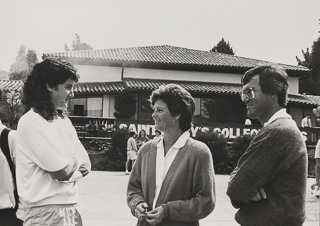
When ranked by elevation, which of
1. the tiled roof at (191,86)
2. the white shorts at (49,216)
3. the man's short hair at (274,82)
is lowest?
the white shorts at (49,216)

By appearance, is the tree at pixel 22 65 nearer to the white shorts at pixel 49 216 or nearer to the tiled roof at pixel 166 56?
the tiled roof at pixel 166 56

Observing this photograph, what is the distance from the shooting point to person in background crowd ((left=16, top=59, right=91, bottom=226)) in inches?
108

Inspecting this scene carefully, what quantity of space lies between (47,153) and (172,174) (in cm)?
95

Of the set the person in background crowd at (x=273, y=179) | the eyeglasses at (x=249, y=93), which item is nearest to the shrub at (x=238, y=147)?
the eyeglasses at (x=249, y=93)

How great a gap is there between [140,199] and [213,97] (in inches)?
1123

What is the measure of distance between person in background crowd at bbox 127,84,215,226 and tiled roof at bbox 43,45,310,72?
2847 cm

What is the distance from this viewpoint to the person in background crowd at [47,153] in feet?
9.00

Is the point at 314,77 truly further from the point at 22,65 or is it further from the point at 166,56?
the point at 22,65

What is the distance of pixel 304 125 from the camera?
28.4 meters

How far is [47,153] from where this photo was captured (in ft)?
8.94

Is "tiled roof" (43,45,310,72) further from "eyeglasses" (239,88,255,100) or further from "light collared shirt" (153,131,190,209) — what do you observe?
"eyeglasses" (239,88,255,100)

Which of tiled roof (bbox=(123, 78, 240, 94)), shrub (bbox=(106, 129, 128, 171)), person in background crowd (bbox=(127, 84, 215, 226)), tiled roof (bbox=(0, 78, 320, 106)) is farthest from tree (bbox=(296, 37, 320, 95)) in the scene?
person in background crowd (bbox=(127, 84, 215, 226))

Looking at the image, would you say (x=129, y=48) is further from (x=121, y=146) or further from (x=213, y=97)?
(x=121, y=146)

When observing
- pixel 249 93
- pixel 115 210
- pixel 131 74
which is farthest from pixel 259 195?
pixel 131 74
